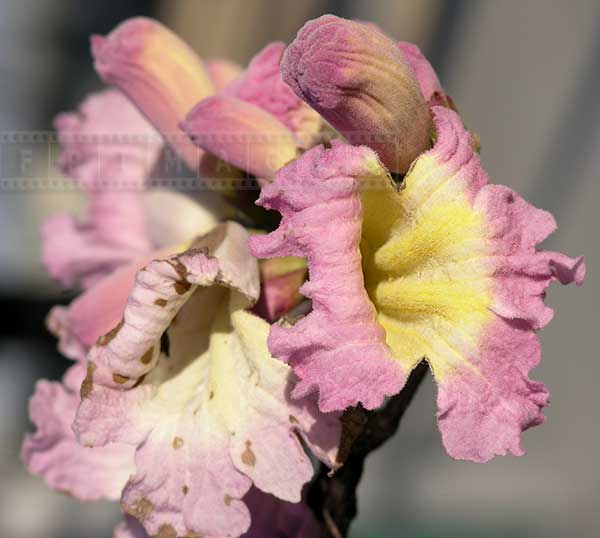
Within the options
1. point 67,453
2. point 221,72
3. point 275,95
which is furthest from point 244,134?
point 67,453

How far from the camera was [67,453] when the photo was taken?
68 centimetres

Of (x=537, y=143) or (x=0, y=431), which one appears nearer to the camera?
(x=537, y=143)

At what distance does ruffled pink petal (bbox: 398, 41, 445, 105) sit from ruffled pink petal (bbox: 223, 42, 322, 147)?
2.9 inches

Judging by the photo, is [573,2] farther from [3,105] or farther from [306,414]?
[306,414]

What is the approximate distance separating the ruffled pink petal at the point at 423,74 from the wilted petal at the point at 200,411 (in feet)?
0.48

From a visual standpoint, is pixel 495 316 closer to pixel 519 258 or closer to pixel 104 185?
pixel 519 258

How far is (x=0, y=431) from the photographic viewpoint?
229 cm

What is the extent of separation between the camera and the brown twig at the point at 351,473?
0.61m

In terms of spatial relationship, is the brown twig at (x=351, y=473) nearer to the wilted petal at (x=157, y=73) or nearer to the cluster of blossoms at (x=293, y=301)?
the cluster of blossoms at (x=293, y=301)

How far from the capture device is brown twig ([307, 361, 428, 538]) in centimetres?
61

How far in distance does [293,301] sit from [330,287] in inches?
4.8

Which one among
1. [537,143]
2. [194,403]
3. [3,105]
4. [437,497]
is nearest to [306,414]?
[194,403]

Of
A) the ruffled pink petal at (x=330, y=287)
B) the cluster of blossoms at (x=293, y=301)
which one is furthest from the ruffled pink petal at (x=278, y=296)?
the ruffled pink petal at (x=330, y=287)

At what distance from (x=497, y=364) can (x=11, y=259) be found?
1932 millimetres
